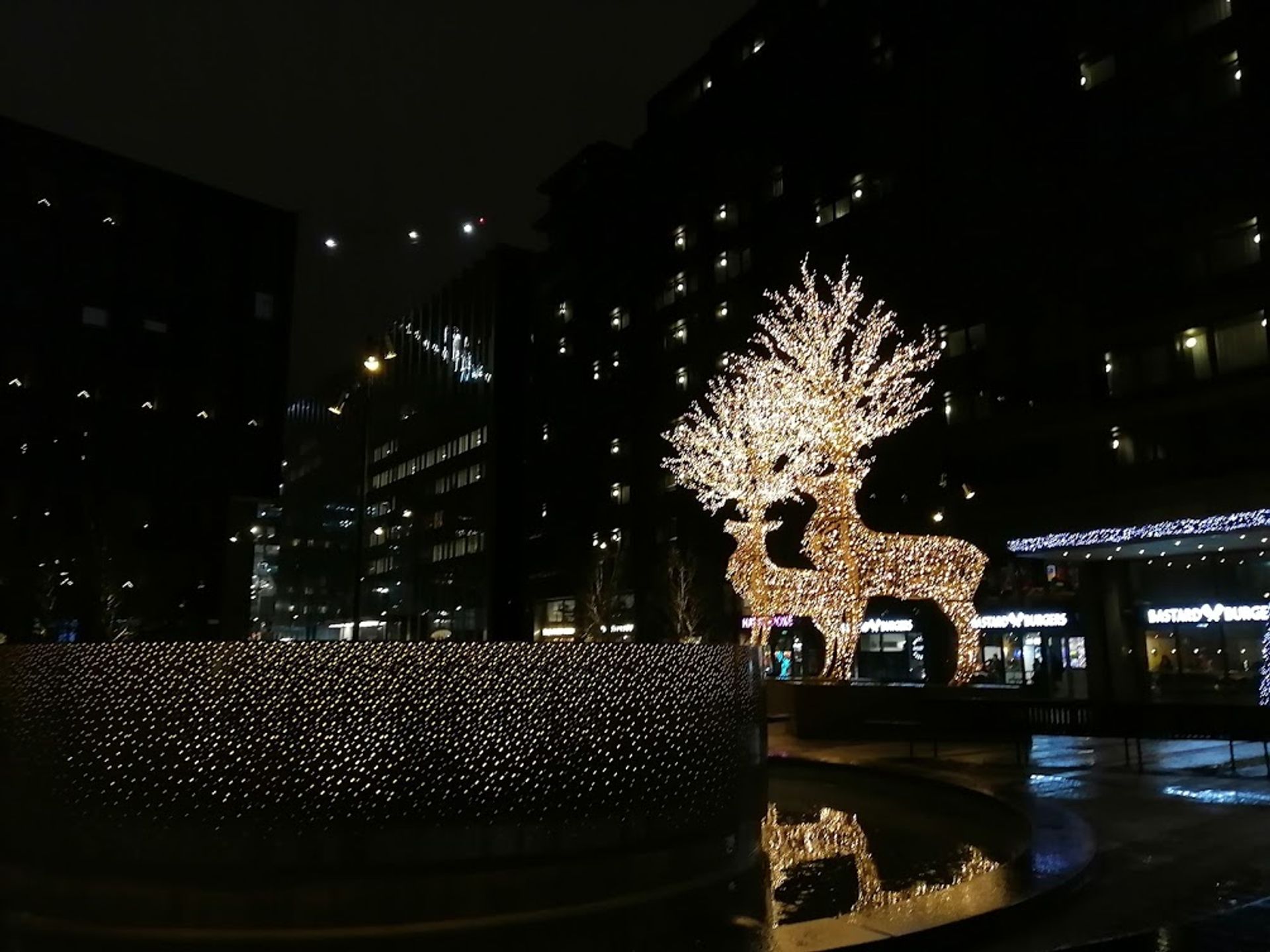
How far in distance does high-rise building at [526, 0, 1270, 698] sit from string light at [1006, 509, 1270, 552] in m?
0.14

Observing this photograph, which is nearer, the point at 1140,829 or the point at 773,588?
the point at 1140,829

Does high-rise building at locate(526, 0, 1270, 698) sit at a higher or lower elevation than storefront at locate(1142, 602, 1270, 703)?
higher

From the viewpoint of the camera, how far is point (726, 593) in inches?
2101

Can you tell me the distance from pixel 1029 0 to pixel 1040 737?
→ 121 feet

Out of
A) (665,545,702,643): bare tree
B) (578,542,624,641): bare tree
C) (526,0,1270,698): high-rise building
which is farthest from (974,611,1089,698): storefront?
(578,542,624,641): bare tree

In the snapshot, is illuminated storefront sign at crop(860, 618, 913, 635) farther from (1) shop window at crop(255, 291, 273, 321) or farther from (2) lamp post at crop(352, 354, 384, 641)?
(1) shop window at crop(255, 291, 273, 321)

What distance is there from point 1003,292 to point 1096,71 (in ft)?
28.7

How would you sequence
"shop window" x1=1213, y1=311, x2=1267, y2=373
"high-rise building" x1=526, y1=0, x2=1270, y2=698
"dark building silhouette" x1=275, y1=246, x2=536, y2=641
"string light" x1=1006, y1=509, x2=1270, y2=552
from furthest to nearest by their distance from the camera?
"dark building silhouette" x1=275, y1=246, x2=536, y2=641 < "high-rise building" x1=526, y1=0, x2=1270, y2=698 < "shop window" x1=1213, y1=311, x2=1267, y2=373 < "string light" x1=1006, y1=509, x2=1270, y2=552

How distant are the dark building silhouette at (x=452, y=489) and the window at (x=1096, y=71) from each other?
48741 millimetres

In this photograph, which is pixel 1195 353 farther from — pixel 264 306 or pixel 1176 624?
pixel 264 306

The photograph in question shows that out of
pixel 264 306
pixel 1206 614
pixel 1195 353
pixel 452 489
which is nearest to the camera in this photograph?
pixel 1195 353

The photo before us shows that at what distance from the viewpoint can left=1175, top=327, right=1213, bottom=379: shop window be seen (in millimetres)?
32281

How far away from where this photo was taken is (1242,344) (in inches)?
1235

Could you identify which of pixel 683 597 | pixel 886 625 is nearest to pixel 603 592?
pixel 683 597
